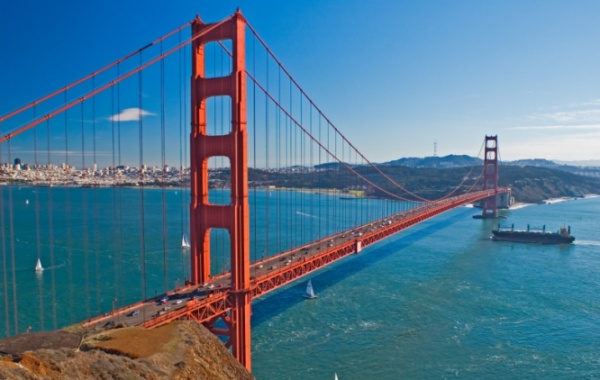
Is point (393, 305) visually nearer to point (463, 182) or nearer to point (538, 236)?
point (538, 236)

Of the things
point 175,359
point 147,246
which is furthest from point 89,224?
point 175,359

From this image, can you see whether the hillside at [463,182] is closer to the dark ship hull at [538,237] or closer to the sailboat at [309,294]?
the dark ship hull at [538,237]

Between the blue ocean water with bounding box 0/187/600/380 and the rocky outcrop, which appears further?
the blue ocean water with bounding box 0/187/600/380

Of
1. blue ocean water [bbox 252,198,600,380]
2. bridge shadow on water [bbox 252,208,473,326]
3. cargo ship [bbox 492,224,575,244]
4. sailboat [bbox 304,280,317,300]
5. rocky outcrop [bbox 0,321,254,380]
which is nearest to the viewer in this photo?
rocky outcrop [bbox 0,321,254,380]

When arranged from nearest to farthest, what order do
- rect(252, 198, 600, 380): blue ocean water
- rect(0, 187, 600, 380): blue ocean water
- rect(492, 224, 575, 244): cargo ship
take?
rect(252, 198, 600, 380): blue ocean water < rect(0, 187, 600, 380): blue ocean water < rect(492, 224, 575, 244): cargo ship

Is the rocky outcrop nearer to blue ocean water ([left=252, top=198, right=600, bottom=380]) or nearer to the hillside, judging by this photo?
blue ocean water ([left=252, top=198, right=600, bottom=380])

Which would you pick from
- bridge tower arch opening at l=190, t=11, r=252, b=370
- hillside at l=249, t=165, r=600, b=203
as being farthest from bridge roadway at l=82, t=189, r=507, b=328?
hillside at l=249, t=165, r=600, b=203
